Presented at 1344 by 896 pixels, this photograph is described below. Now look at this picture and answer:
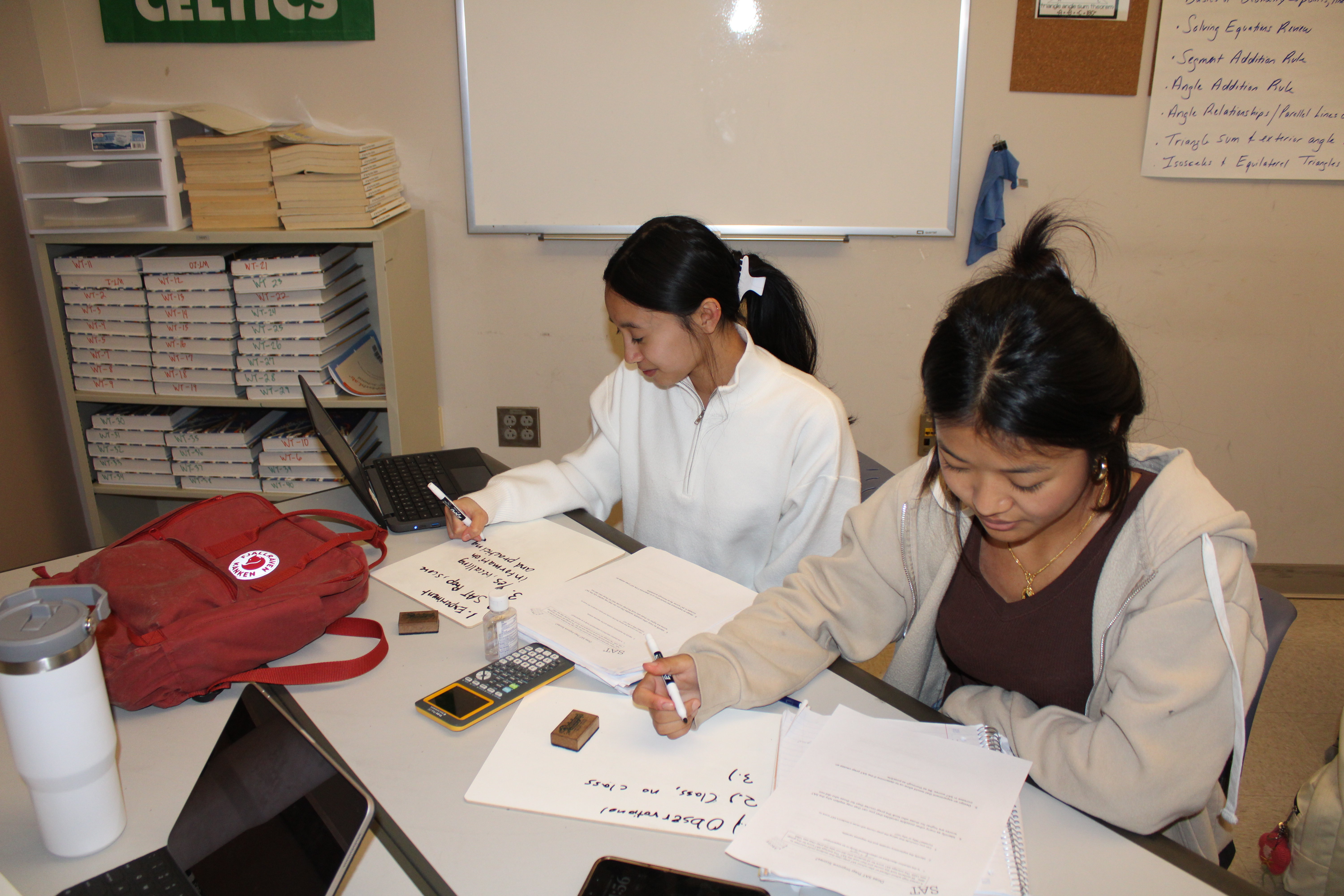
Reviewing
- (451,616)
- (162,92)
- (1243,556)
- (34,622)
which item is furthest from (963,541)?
(162,92)

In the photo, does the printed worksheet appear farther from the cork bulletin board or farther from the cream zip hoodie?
the cork bulletin board

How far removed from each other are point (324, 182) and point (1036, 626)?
1.92m

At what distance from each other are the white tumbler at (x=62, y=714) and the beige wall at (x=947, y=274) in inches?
72.3

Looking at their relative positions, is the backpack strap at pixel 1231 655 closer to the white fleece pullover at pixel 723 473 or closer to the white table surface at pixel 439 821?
the white table surface at pixel 439 821

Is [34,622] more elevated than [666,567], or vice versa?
[34,622]

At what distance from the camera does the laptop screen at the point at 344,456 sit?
1460 mm

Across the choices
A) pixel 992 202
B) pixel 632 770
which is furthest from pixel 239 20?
pixel 632 770

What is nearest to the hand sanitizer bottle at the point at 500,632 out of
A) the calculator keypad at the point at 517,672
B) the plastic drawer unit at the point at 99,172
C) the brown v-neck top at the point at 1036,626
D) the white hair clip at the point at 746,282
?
the calculator keypad at the point at 517,672

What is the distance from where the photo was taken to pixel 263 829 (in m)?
0.76

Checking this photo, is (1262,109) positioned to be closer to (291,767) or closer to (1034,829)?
(1034,829)

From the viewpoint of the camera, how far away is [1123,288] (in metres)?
2.48

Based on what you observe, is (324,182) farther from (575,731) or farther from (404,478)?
(575,731)

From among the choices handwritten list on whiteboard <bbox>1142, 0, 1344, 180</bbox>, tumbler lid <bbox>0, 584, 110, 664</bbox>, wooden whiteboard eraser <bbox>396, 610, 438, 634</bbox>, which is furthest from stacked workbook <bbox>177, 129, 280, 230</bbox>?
handwritten list on whiteboard <bbox>1142, 0, 1344, 180</bbox>

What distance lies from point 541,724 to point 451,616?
0.29 m
